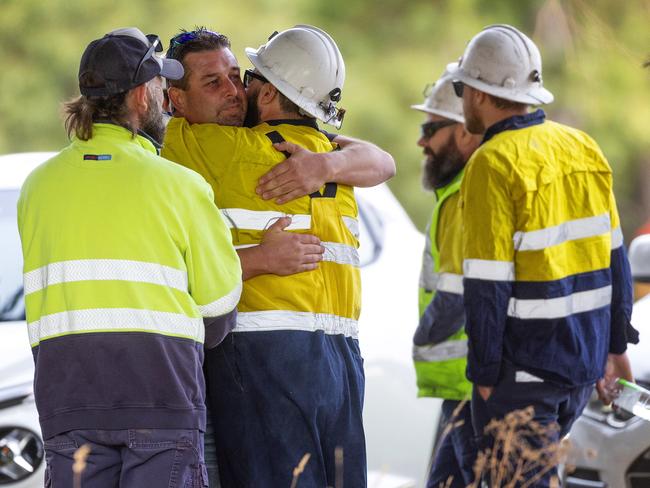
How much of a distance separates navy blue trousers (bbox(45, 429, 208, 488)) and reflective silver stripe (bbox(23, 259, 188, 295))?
405 mm

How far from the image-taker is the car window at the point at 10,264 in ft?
16.6

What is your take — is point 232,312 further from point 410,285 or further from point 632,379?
point 410,285

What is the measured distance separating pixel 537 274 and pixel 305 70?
3.63 ft

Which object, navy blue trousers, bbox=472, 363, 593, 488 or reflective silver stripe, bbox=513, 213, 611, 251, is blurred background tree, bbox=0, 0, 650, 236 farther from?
navy blue trousers, bbox=472, 363, 593, 488

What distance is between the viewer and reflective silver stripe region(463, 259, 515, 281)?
4.61m

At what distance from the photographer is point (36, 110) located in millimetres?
13727

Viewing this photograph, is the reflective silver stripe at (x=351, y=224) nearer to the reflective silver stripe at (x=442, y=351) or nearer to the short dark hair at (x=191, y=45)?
the short dark hair at (x=191, y=45)

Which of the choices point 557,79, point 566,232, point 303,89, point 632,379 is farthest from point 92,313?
point 557,79

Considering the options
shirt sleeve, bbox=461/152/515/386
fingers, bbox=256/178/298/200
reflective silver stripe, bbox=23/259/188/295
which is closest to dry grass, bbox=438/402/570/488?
shirt sleeve, bbox=461/152/515/386

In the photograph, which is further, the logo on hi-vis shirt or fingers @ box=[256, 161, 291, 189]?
fingers @ box=[256, 161, 291, 189]

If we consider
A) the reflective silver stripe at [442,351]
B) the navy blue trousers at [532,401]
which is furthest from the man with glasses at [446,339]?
the navy blue trousers at [532,401]

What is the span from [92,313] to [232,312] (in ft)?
1.48

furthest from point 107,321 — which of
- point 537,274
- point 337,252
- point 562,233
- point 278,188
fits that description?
point 562,233

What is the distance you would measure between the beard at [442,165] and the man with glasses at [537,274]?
41.6 inches
